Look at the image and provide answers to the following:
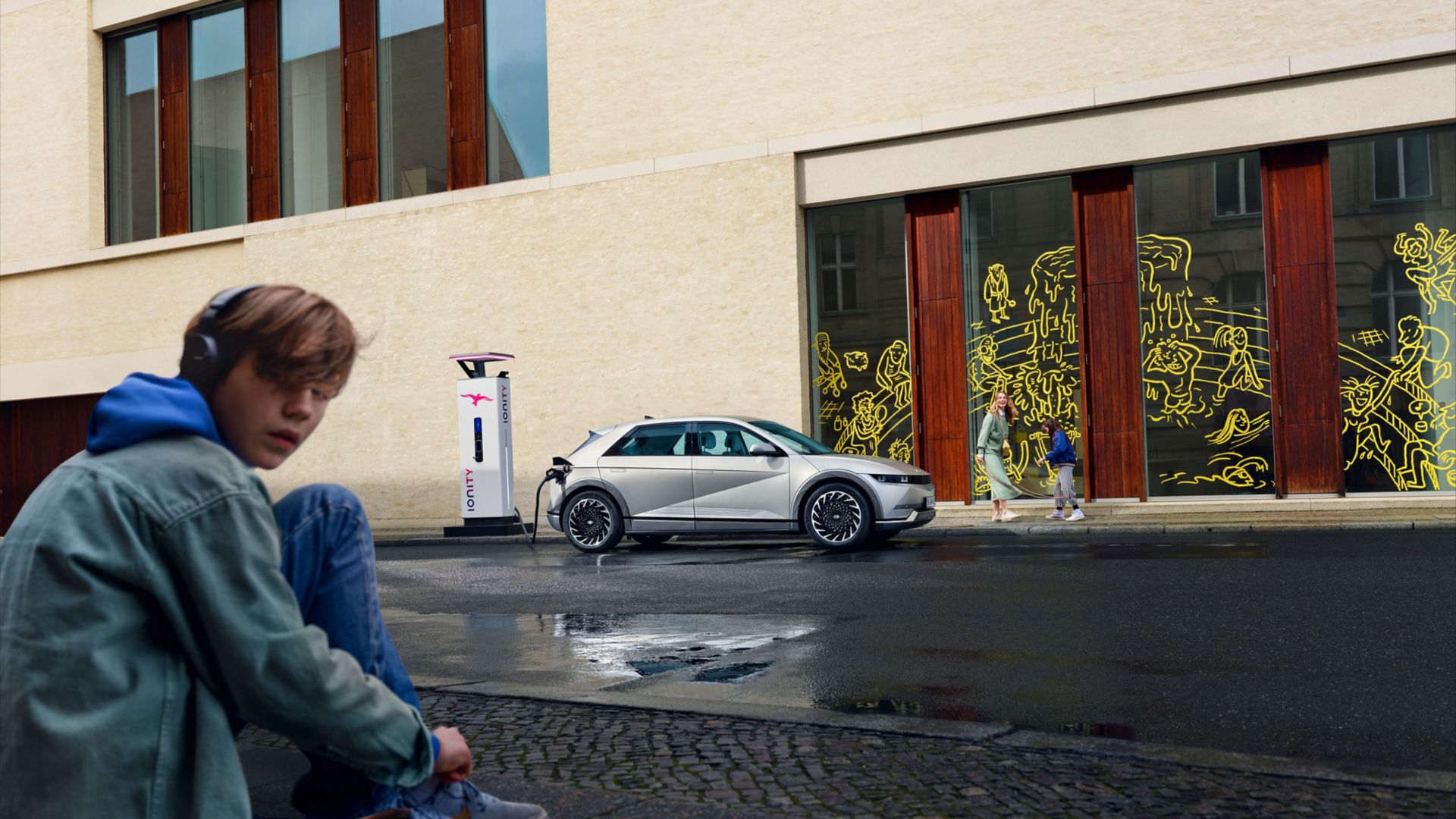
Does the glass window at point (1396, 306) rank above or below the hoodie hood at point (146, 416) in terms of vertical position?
above

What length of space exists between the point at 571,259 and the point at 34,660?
20.7 metres

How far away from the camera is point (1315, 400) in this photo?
1758 cm

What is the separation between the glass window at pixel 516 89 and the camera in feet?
76.0

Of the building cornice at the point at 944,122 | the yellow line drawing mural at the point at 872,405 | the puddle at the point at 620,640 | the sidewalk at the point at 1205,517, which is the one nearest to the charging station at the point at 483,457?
the sidewalk at the point at 1205,517

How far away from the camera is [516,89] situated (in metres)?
23.4

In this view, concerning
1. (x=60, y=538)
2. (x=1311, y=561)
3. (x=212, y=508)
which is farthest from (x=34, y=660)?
(x=1311, y=561)

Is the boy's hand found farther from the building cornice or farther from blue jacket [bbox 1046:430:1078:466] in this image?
the building cornice

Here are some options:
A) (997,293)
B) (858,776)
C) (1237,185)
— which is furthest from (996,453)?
(858,776)

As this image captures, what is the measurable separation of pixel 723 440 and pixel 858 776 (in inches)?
424

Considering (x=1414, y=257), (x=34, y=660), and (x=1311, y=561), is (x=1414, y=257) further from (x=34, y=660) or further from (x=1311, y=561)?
(x=34, y=660)

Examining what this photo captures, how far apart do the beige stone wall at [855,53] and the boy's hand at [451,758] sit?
17.8m

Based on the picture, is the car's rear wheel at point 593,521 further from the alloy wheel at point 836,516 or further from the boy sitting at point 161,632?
the boy sitting at point 161,632

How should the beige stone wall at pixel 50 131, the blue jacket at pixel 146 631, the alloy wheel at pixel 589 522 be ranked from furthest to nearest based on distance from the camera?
the beige stone wall at pixel 50 131 → the alloy wheel at pixel 589 522 → the blue jacket at pixel 146 631

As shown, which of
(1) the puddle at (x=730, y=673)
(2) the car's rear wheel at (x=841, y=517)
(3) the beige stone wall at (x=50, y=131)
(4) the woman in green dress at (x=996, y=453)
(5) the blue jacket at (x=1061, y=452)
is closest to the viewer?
(1) the puddle at (x=730, y=673)
